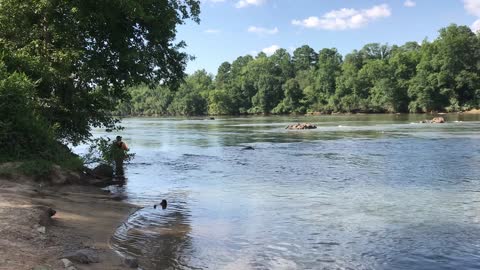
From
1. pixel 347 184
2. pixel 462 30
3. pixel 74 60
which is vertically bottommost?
pixel 347 184

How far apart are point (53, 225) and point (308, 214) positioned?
6653mm

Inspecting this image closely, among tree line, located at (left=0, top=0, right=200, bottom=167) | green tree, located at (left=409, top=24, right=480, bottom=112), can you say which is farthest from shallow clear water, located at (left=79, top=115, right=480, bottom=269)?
green tree, located at (left=409, top=24, right=480, bottom=112)

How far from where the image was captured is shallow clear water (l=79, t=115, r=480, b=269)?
9.65 m

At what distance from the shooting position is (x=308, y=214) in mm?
13641

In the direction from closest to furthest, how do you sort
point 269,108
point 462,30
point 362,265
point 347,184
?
1. point 362,265
2. point 347,184
3. point 462,30
4. point 269,108

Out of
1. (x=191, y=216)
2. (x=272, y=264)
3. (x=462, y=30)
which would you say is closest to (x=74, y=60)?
(x=191, y=216)

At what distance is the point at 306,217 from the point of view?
1327cm

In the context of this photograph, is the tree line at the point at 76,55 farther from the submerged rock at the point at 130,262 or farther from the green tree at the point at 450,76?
the green tree at the point at 450,76

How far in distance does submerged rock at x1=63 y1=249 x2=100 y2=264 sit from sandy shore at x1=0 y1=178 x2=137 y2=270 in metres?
0.11

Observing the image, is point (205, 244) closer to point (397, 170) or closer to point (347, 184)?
point (347, 184)

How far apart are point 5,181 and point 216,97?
15985 centimetres

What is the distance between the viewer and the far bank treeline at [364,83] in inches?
4606

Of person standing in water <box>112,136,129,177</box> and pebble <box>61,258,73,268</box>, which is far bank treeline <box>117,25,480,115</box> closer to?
person standing in water <box>112,136,129,177</box>

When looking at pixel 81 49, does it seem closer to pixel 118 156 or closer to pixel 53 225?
pixel 118 156
